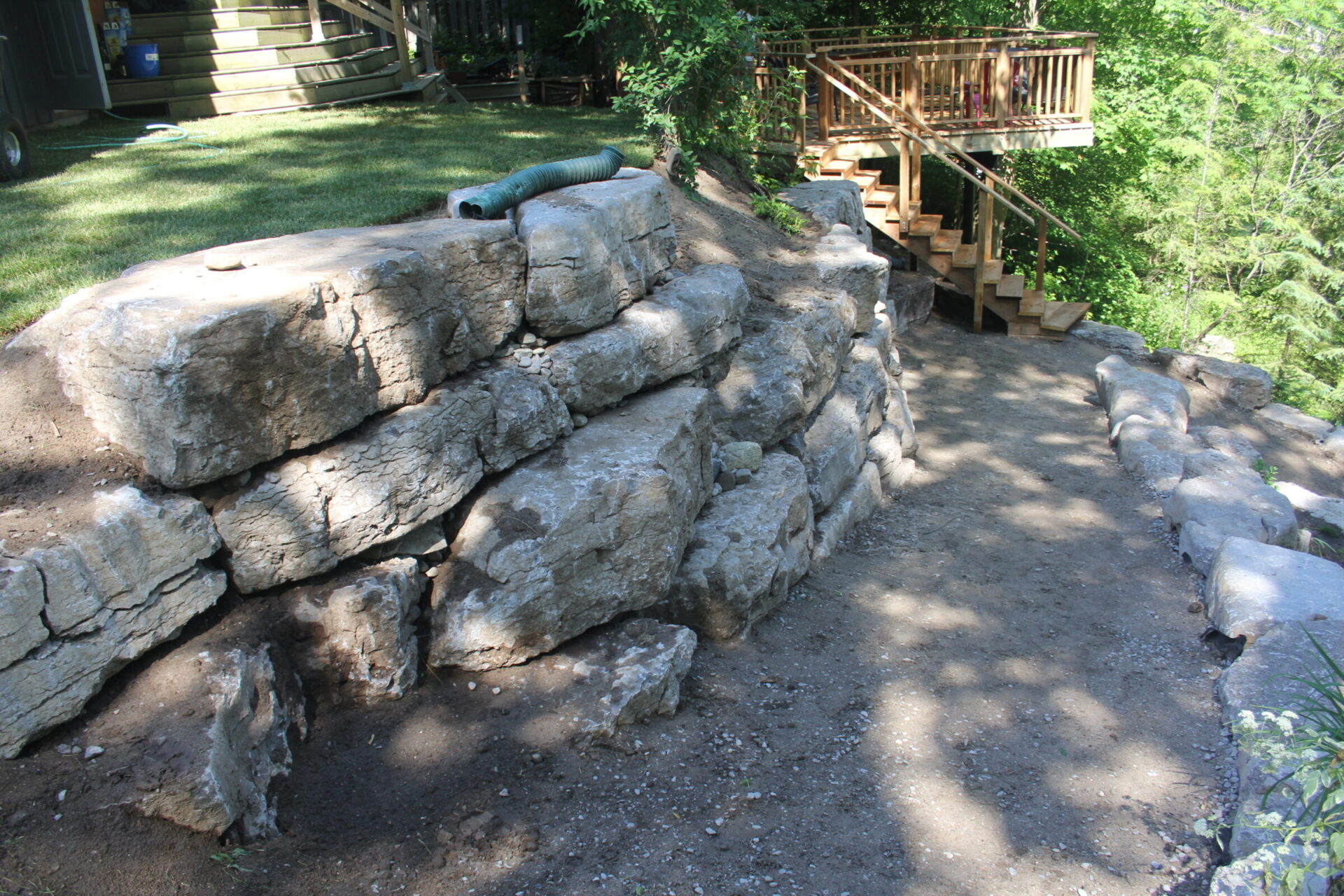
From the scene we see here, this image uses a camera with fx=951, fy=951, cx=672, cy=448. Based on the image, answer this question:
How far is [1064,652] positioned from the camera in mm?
5352

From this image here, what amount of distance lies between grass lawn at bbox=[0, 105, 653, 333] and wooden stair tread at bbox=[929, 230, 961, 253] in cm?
419

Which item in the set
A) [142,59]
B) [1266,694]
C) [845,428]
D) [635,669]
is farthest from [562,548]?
[142,59]

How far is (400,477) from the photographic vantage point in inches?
156

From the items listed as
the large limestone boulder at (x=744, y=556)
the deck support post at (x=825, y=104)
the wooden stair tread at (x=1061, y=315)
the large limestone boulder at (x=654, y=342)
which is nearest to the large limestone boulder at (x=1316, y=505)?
Result: the wooden stair tread at (x=1061, y=315)

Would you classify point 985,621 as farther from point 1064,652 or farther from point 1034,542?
point 1034,542

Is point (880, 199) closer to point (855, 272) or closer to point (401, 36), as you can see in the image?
point (855, 272)

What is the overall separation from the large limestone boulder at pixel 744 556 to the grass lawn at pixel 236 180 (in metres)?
2.61

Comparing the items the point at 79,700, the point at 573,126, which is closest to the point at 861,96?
the point at 573,126

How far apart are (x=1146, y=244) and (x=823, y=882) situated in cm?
1772

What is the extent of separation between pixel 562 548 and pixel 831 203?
19.5 ft

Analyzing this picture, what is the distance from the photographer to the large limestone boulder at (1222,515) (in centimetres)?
629

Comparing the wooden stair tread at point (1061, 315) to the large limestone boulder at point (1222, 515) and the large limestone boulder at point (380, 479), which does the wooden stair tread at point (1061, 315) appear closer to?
the large limestone boulder at point (1222, 515)

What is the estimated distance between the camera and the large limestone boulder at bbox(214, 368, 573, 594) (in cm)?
363

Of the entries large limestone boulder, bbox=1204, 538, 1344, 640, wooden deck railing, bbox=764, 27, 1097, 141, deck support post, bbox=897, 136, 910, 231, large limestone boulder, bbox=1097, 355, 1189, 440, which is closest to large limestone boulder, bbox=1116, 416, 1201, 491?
large limestone boulder, bbox=1097, 355, 1189, 440
